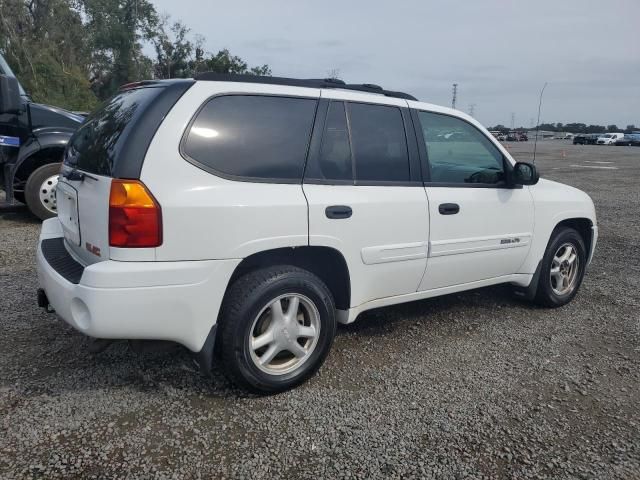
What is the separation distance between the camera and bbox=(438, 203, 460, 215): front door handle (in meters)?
3.65

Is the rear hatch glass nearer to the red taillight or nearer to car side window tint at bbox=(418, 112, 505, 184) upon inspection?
the red taillight

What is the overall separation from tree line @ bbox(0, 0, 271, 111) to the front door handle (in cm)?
1812

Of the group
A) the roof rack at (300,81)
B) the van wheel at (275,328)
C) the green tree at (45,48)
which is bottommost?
the van wheel at (275,328)

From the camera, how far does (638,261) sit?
6.47 meters

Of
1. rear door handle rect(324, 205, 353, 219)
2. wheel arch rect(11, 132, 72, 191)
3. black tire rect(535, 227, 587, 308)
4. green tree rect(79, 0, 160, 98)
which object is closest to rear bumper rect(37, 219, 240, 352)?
rear door handle rect(324, 205, 353, 219)

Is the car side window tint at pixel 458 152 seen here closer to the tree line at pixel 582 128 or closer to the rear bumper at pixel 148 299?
the rear bumper at pixel 148 299

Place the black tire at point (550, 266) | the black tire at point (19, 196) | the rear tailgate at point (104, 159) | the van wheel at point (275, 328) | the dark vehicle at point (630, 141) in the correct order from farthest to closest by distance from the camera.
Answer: the dark vehicle at point (630, 141) < the black tire at point (19, 196) < the black tire at point (550, 266) < the van wheel at point (275, 328) < the rear tailgate at point (104, 159)

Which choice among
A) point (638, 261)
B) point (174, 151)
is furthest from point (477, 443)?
point (638, 261)

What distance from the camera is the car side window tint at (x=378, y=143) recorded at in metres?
3.38

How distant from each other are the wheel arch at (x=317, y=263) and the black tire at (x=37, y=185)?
17.7 feet

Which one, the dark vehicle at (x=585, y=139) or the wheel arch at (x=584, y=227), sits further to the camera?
the dark vehicle at (x=585, y=139)

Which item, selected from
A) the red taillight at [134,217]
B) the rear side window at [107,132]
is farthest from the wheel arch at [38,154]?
the red taillight at [134,217]

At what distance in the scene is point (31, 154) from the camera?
23.2 ft

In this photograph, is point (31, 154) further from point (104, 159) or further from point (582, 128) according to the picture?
point (582, 128)
